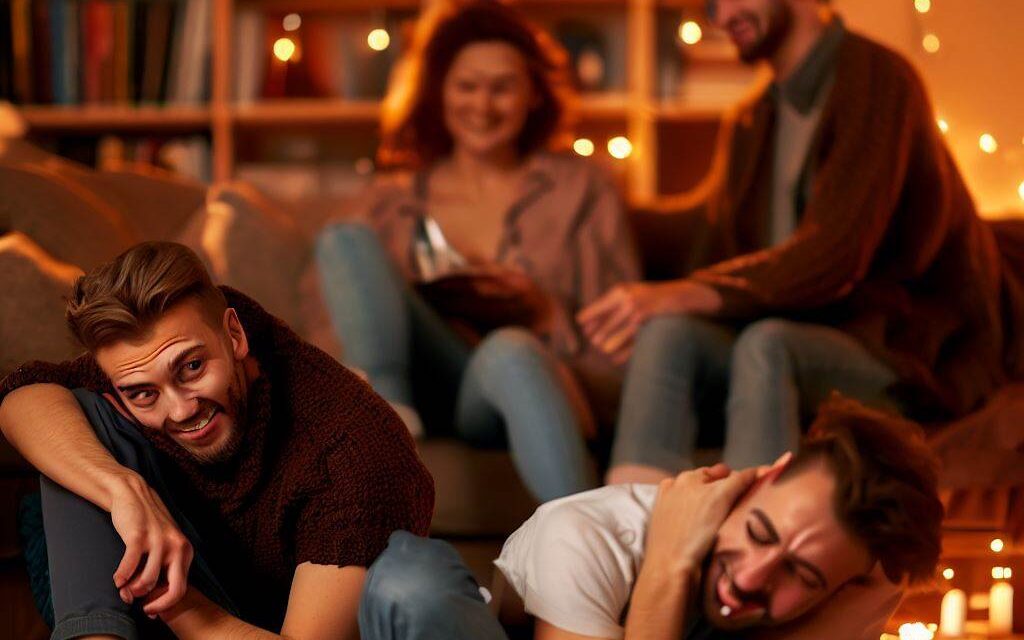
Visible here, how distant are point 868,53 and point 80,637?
125cm

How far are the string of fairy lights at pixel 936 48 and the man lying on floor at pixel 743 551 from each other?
771 millimetres

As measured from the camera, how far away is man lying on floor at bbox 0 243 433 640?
1.03m

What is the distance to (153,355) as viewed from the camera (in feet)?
3.42

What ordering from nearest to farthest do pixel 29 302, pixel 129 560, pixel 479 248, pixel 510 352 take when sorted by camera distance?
pixel 129 560 < pixel 29 302 < pixel 510 352 < pixel 479 248

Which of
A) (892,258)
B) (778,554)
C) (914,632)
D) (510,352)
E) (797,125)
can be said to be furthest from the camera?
(797,125)

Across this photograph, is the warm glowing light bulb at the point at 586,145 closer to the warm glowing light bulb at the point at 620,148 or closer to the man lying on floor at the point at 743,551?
the warm glowing light bulb at the point at 620,148

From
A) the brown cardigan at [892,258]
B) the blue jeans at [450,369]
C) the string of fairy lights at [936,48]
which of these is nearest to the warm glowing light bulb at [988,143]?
the string of fairy lights at [936,48]

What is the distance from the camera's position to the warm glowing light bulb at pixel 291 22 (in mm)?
2971

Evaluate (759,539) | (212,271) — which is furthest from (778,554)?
(212,271)

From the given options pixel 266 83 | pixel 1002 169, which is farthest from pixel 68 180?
pixel 1002 169

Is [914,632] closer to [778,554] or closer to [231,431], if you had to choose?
[778,554]

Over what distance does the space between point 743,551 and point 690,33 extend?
1997mm

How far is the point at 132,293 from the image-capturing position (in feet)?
3.42

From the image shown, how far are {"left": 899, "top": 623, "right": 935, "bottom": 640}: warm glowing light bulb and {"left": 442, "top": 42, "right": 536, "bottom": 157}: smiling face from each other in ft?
3.50
